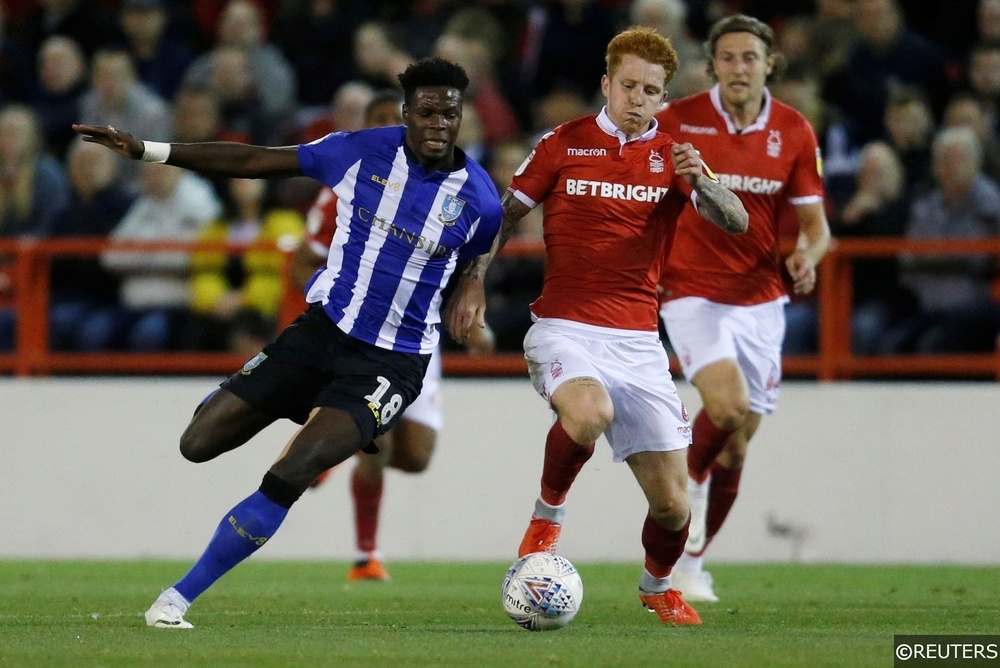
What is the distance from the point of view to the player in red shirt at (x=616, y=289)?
6840 millimetres

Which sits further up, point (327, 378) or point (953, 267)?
point (953, 267)

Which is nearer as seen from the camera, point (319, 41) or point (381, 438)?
point (381, 438)

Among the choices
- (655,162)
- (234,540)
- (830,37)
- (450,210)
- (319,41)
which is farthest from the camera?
(319,41)

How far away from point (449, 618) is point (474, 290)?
56.5 inches

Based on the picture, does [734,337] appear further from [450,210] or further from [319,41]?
[319,41]

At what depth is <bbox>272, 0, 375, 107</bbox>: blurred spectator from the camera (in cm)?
1405

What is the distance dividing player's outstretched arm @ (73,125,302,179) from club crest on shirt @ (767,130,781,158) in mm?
2704

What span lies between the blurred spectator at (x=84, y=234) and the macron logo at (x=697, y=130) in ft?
16.7

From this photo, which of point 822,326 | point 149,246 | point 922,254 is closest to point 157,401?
point 149,246

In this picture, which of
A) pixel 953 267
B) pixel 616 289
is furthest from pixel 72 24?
pixel 616 289

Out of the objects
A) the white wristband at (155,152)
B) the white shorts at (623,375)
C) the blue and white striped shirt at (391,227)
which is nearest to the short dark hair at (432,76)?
the blue and white striped shirt at (391,227)

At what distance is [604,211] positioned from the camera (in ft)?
22.9

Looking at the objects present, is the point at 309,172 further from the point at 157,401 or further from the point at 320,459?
the point at 157,401

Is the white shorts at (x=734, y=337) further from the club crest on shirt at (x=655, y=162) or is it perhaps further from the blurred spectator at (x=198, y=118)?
the blurred spectator at (x=198, y=118)
